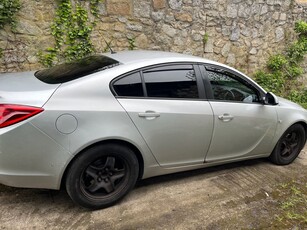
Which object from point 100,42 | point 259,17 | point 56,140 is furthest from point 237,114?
point 259,17

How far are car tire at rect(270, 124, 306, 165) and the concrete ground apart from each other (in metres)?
0.41

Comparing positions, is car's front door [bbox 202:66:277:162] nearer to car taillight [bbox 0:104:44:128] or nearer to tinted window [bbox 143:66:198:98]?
tinted window [bbox 143:66:198:98]

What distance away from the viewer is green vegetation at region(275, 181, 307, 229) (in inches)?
114

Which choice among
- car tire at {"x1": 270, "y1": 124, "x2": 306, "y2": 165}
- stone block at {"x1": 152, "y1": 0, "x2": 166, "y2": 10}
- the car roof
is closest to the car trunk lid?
the car roof

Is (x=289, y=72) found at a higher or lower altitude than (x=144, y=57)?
lower

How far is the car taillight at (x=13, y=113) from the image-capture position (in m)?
2.31

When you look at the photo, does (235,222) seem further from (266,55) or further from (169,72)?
(266,55)

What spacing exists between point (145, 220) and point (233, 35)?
5310 mm

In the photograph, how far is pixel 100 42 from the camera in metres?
5.54

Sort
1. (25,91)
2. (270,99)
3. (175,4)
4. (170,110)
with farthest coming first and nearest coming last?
(175,4), (270,99), (170,110), (25,91)

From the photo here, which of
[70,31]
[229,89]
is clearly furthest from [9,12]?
[229,89]

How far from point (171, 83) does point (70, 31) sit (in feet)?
9.73

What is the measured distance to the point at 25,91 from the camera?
2.48m

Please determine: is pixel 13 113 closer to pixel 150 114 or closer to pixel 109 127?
pixel 109 127
